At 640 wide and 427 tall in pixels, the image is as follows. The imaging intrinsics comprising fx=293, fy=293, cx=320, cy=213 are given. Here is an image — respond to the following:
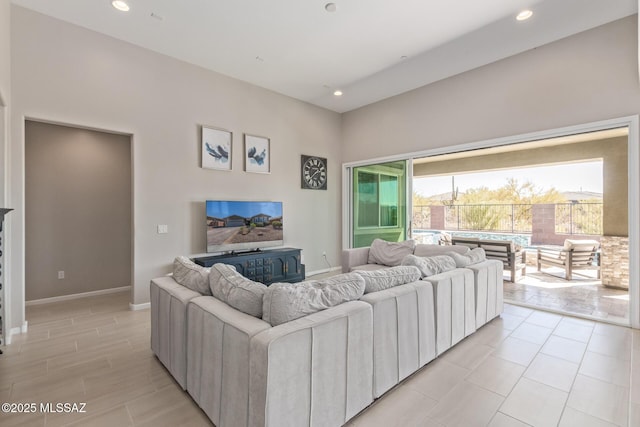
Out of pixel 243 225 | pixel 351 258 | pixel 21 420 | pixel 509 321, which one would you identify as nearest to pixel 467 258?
pixel 509 321

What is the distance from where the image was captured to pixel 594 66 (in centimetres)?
332

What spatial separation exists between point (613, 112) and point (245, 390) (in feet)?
14.6

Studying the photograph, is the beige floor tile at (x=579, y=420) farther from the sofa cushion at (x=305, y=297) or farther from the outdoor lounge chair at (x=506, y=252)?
the outdoor lounge chair at (x=506, y=252)

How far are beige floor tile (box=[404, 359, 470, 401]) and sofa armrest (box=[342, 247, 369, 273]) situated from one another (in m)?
2.00

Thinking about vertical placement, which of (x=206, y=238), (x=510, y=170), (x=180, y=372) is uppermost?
(x=510, y=170)

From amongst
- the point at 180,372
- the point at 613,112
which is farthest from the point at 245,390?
the point at 613,112

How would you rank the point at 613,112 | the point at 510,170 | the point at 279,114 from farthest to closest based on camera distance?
the point at 510,170 < the point at 279,114 < the point at 613,112

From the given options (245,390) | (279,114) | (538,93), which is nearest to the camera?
(245,390)

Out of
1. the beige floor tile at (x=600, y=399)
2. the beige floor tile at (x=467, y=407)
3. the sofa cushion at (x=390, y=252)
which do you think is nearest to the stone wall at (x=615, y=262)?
the sofa cushion at (x=390, y=252)

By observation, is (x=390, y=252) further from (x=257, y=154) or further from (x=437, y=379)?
(x=257, y=154)

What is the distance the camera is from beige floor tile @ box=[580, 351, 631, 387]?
2145mm

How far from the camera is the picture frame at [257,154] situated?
473 cm

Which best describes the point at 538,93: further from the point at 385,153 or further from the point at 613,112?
the point at 385,153

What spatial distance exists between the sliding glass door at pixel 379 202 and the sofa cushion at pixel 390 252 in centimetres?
102
